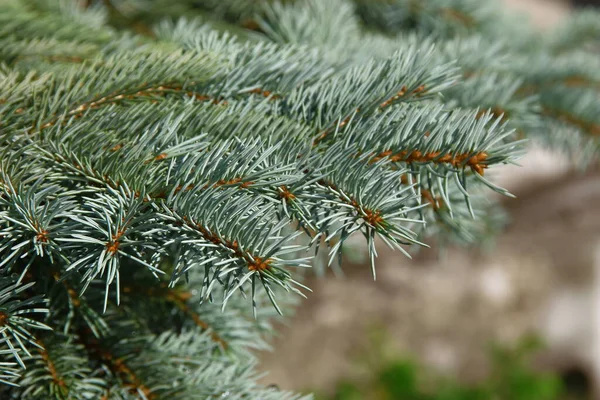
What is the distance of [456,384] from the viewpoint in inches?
58.1

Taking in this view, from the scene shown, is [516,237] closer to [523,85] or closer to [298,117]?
[523,85]

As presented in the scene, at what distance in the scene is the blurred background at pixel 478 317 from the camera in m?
1.43

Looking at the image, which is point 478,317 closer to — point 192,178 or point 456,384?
point 456,384

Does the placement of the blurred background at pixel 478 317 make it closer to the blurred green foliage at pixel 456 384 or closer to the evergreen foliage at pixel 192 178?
the blurred green foliage at pixel 456 384

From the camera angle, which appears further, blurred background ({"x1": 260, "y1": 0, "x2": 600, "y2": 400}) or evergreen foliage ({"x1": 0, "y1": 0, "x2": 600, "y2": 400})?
blurred background ({"x1": 260, "y1": 0, "x2": 600, "y2": 400})

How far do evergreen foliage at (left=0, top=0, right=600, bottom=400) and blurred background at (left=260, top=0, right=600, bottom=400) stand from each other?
0.91 meters

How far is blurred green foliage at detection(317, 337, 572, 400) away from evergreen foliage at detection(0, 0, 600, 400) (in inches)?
34.0

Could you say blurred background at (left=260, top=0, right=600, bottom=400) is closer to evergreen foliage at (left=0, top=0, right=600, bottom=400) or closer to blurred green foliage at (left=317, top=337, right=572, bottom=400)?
blurred green foliage at (left=317, top=337, right=572, bottom=400)

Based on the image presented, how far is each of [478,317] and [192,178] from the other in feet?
4.46

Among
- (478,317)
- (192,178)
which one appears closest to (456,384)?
(478,317)

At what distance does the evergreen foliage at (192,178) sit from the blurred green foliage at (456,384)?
0.86 metres

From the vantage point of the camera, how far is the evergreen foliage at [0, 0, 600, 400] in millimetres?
344

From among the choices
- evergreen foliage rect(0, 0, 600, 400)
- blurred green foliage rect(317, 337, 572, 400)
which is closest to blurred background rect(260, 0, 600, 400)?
blurred green foliage rect(317, 337, 572, 400)

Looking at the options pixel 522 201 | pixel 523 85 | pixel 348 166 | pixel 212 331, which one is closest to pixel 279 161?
pixel 348 166
